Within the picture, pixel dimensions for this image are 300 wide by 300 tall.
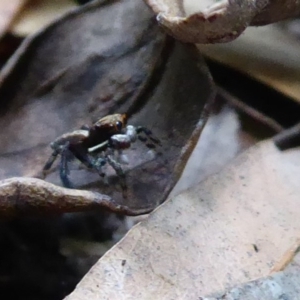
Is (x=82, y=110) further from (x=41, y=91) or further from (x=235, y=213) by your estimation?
(x=235, y=213)

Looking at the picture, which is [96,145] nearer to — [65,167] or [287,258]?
[65,167]

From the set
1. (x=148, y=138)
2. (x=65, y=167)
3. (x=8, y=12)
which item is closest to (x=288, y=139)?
(x=148, y=138)

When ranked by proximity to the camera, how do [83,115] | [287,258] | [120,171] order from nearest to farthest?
[287,258]
[120,171]
[83,115]

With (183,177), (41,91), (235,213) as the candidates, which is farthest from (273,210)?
(41,91)

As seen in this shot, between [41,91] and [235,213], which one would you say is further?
[41,91]

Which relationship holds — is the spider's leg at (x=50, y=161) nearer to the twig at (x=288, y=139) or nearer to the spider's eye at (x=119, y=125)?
the spider's eye at (x=119, y=125)

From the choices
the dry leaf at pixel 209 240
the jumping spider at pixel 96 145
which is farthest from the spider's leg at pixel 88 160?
the dry leaf at pixel 209 240
